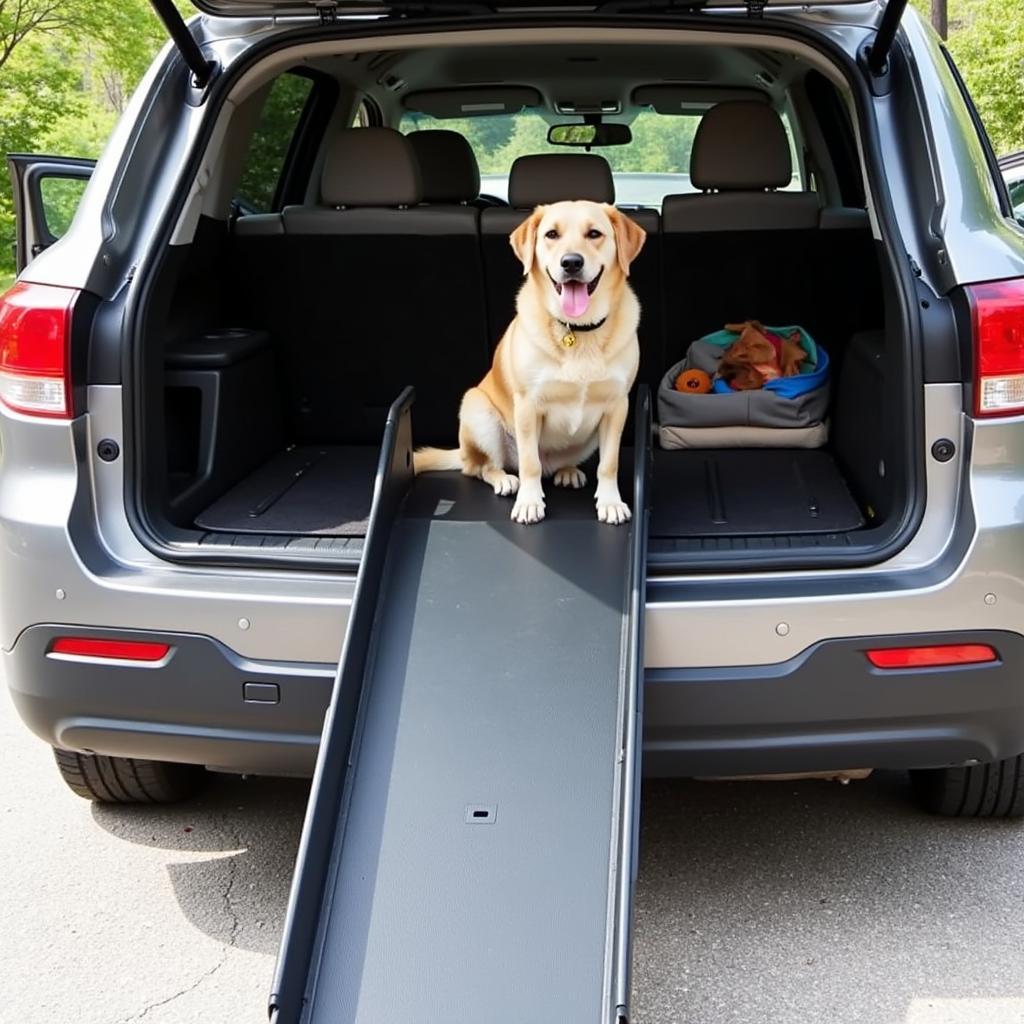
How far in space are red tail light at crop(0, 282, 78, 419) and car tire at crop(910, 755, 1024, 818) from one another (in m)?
2.20

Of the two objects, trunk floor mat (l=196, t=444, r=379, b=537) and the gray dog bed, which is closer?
trunk floor mat (l=196, t=444, r=379, b=537)

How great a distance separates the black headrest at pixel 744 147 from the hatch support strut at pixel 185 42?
1.63 metres

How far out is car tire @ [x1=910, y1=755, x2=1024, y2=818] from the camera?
2.86m

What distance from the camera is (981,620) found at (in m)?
2.35

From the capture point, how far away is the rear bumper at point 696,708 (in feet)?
7.78

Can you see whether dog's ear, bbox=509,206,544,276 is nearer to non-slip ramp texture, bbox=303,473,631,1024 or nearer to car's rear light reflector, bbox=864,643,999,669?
non-slip ramp texture, bbox=303,473,631,1024

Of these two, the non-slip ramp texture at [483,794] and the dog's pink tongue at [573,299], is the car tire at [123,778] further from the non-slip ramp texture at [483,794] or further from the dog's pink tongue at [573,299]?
the dog's pink tongue at [573,299]

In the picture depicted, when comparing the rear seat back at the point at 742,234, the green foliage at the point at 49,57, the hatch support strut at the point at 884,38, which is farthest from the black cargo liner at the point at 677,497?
the green foliage at the point at 49,57

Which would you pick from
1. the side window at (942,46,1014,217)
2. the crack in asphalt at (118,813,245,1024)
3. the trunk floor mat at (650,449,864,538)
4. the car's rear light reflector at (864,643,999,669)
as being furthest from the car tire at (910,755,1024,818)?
the crack in asphalt at (118,813,245,1024)

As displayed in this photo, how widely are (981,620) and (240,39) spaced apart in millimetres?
2282

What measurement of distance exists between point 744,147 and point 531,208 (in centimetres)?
71

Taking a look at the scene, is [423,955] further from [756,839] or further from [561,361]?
[561,361]

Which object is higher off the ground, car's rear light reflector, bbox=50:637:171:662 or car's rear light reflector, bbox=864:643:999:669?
car's rear light reflector, bbox=864:643:999:669

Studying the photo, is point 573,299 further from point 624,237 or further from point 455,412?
point 455,412
